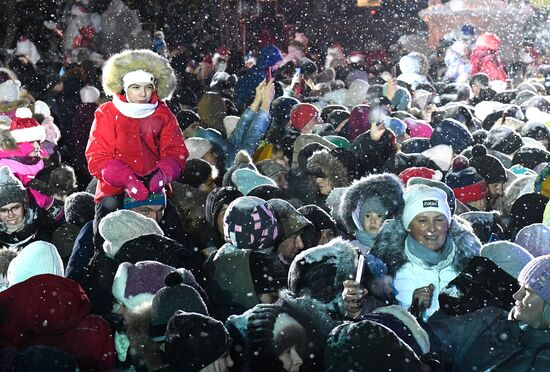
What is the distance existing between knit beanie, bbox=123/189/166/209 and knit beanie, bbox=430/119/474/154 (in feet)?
11.9

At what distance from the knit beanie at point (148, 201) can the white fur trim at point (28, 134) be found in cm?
234

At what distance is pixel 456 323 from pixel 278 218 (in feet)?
5.65

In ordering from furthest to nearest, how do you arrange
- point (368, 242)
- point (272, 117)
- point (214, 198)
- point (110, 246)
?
point (272, 117) → point (214, 198) → point (368, 242) → point (110, 246)

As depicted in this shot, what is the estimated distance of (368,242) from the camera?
516 centimetres

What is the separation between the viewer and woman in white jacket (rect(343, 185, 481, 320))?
4488mm

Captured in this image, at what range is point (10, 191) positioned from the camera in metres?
5.50

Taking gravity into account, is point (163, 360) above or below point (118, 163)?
below

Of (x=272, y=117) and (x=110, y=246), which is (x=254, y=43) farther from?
(x=110, y=246)

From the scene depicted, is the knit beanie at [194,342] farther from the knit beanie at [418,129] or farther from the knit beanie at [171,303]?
the knit beanie at [418,129]

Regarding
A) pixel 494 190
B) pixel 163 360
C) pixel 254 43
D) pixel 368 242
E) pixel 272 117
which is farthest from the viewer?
pixel 254 43

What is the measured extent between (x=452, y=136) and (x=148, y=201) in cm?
393

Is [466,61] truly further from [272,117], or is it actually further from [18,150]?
[18,150]

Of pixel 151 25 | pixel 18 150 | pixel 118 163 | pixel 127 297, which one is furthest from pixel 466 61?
pixel 127 297

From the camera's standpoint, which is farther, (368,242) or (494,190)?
(494,190)
